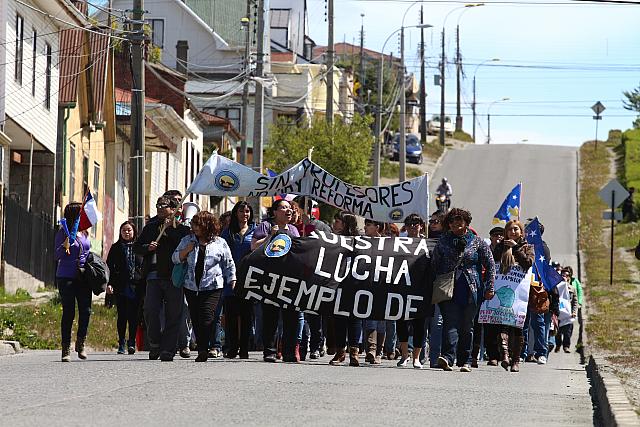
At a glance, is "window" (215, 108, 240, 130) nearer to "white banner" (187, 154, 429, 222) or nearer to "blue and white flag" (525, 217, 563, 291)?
"white banner" (187, 154, 429, 222)

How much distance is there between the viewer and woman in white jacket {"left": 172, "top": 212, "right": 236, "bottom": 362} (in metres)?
16.2

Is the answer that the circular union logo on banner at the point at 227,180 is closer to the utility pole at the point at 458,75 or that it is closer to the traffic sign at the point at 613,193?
the traffic sign at the point at 613,193

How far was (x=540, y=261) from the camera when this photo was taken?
2052 cm

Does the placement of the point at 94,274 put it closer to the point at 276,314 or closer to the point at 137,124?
the point at 276,314

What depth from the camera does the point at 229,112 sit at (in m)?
72.5

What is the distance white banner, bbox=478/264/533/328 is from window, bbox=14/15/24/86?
16.3 metres

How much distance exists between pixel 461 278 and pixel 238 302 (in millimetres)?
2697

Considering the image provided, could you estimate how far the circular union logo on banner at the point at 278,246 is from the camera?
17109 mm

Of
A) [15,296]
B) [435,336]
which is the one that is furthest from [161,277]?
[15,296]

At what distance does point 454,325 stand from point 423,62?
7858 centimetres

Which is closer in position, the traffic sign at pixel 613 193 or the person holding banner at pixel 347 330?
the person holding banner at pixel 347 330

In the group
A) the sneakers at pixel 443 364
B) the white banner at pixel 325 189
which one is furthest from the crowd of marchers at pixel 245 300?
the white banner at pixel 325 189

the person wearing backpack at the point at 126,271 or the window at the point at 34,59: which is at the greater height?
the window at the point at 34,59

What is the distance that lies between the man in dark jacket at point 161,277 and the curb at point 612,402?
4.78 metres
